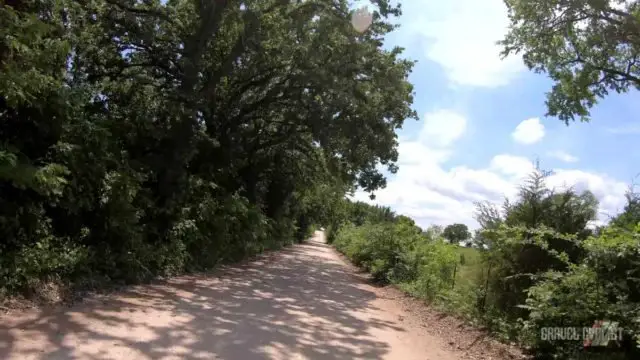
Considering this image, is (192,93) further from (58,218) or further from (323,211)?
(323,211)

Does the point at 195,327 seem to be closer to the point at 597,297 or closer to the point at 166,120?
the point at 597,297

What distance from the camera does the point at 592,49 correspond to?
14.2 meters

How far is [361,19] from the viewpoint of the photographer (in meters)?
17.4

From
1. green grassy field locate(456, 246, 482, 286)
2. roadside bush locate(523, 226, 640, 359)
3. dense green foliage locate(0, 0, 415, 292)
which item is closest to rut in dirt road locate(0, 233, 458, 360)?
dense green foliage locate(0, 0, 415, 292)

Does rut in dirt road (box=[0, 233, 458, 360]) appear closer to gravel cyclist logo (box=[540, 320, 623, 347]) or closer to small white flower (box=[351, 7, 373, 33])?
gravel cyclist logo (box=[540, 320, 623, 347])

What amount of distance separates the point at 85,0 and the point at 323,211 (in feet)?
160

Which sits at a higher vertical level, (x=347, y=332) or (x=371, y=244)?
(x=371, y=244)

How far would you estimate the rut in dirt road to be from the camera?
6.13 meters

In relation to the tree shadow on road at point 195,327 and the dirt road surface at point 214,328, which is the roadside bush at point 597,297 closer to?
the dirt road surface at point 214,328

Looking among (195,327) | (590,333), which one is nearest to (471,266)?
(590,333)

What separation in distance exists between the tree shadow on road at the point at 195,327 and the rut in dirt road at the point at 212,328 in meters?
0.01

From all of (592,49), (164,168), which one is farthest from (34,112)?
(592,49)

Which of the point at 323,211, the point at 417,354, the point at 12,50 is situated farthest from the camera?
the point at 323,211

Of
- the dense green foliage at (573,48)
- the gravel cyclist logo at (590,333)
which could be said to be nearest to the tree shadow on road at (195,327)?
the gravel cyclist logo at (590,333)
